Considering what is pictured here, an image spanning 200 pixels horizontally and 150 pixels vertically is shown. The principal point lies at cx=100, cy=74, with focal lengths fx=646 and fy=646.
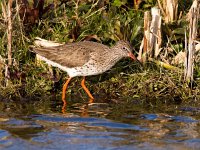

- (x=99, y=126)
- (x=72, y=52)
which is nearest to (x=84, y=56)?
A: (x=72, y=52)

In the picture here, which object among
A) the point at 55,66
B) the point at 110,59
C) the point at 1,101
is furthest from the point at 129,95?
the point at 1,101

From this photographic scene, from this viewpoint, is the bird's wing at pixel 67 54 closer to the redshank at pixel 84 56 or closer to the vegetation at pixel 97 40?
the redshank at pixel 84 56

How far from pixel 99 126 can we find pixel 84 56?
70.8 inches

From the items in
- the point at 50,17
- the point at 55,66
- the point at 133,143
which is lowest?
the point at 133,143

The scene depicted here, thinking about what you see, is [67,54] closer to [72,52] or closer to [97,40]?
[72,52]

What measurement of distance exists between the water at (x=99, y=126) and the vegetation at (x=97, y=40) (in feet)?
1.06

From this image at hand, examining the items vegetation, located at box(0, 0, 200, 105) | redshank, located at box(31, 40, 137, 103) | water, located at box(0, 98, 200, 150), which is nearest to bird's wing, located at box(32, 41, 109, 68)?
redshank, located at box(31, 40, 137, 103)

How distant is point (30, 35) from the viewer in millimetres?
10453

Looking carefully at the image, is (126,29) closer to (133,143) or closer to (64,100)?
(64,100)

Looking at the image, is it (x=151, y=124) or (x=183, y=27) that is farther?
(x=183, y=27)

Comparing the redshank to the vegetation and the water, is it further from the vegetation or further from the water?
the water

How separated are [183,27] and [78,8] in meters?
1.85

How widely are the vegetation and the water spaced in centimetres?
32

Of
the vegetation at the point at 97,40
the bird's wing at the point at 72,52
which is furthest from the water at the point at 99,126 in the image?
the bird's wing at the point at 72,52
